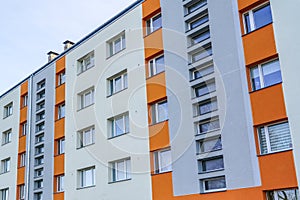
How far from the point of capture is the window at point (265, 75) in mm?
11625

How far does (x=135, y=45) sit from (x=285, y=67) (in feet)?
23.7

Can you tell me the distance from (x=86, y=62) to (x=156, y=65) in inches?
221

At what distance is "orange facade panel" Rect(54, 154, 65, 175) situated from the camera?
1920 cm

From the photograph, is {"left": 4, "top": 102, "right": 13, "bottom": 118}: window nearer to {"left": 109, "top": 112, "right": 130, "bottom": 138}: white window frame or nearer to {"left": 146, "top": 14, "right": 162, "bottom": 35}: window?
{"left": 109, "top": 112, "right": 130, "bottom": 138}: white window frame

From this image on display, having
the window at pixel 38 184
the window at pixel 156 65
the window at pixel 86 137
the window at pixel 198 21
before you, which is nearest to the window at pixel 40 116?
the window at pixel 38 184

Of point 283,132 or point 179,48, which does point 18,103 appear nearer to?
point 179,48

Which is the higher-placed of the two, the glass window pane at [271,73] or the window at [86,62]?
the window at [86,62]

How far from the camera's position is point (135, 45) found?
16.5 m

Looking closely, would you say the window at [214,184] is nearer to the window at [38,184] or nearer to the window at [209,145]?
the window at [209,145]

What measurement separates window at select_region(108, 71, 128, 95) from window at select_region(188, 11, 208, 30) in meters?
4.02

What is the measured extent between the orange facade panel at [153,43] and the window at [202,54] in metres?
1.80

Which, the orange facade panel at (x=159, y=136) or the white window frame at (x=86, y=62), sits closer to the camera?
the orange facade panel at (x=159, y=136)

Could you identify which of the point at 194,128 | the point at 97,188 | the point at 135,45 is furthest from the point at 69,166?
the point at 194,128

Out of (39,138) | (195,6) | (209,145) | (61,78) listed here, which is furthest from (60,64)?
(209,145)
